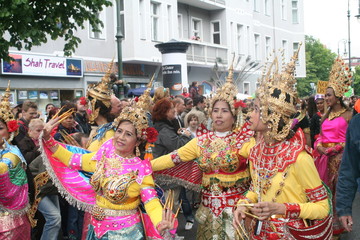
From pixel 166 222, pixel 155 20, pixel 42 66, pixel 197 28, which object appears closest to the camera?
pixel 166 222

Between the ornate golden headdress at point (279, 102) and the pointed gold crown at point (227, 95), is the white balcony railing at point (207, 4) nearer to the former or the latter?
the pointed gold crown at point (227, 95)

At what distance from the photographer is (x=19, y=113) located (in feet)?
28.8

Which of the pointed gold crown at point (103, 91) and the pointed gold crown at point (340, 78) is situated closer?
the pointed gold crown at point (103, 91)

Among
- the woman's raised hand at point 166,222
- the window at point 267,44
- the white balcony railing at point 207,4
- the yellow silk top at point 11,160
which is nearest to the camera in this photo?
the woman's raised hand at point 166,222

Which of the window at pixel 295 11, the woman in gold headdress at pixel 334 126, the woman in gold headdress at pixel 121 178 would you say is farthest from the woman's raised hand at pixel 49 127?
the window at pixel 295 11

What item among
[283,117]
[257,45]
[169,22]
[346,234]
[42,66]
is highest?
[169,22]

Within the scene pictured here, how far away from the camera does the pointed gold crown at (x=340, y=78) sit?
262 inches

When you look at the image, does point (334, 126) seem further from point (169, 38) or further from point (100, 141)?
point (169, 38)

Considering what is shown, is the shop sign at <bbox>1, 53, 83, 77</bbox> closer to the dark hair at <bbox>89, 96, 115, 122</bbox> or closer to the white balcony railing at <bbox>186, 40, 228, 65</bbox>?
the white balcony railing at <bbox>186, 40, 228, 65</bbox>

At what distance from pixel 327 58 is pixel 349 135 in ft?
207

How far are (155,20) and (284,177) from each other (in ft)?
65.3

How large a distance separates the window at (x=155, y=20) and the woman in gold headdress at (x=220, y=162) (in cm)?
1799

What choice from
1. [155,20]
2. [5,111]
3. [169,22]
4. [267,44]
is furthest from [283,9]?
[5,111]

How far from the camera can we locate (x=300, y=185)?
11.2 ft
